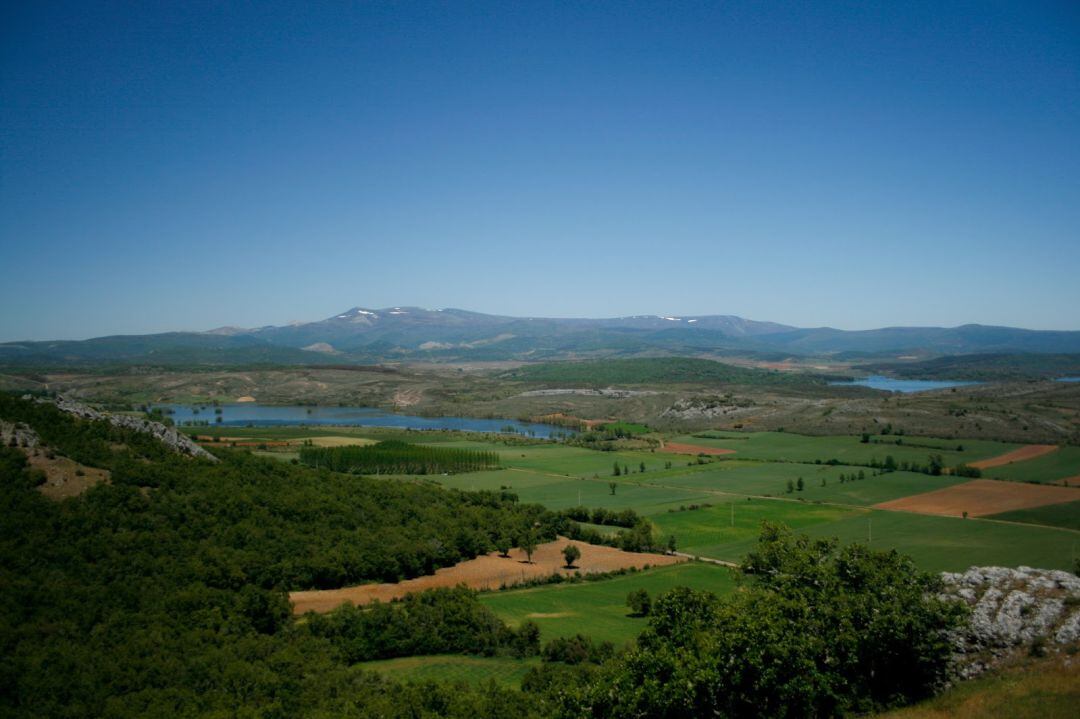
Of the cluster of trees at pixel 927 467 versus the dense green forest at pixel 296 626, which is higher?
the dense green forest at pixel 296 626

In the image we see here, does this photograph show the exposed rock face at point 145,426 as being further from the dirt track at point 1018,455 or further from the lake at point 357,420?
the dirt track at point 1018,455

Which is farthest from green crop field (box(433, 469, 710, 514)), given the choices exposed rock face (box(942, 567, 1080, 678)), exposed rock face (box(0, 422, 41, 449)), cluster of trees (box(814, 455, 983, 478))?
exposed rock face (box(0, 422, 41, 449))

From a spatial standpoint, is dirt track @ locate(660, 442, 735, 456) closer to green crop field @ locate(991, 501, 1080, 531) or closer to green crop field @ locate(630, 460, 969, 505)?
green crop field @ locate(630, 460, 969, 505)

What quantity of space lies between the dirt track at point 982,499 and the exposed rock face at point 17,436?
8652cm

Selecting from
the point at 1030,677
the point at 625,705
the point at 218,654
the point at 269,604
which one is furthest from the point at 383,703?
the point at 1030,677

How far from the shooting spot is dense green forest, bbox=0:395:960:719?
25922 mm

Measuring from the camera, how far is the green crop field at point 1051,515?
6875 cm

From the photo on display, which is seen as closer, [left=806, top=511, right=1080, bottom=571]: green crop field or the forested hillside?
the forested hillside

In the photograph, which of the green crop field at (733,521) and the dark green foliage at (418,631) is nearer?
the dark green foliage at (418,631)

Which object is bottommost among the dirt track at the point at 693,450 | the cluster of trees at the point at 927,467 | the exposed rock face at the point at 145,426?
the dirt track at the point at 693,450

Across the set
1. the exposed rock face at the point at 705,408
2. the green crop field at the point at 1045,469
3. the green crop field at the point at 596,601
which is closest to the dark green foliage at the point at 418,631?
the green crop field at the point at 596,601

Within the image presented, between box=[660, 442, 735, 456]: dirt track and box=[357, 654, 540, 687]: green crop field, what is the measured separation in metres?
88.7

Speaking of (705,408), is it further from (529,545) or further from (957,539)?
(529,545)

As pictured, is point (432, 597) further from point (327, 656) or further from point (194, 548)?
point (194, 548)
